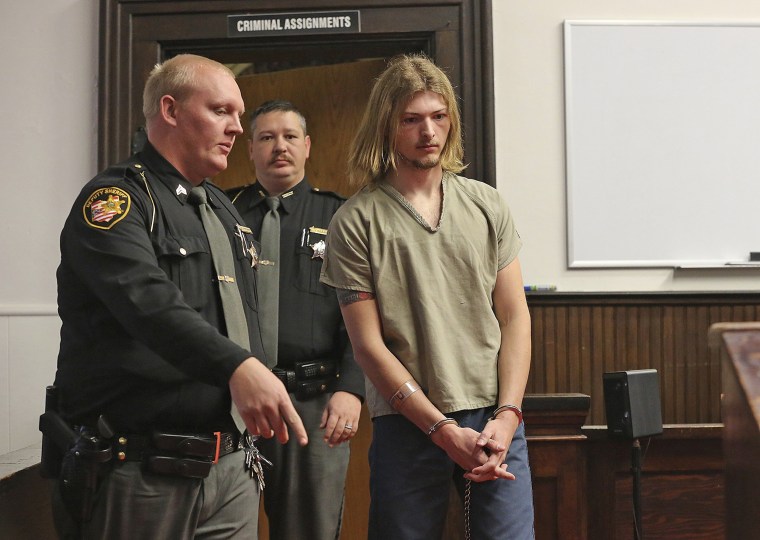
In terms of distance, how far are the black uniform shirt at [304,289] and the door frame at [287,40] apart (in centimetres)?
98

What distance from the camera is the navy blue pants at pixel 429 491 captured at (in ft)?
6.09

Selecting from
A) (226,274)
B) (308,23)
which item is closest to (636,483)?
(226,274)

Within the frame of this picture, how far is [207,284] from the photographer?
1.78 metres

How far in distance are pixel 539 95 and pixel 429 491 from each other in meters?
2.13

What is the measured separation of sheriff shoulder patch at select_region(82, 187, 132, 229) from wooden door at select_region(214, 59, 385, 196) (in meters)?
2.66

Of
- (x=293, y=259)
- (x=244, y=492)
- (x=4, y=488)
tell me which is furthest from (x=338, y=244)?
(x=4, y=488)

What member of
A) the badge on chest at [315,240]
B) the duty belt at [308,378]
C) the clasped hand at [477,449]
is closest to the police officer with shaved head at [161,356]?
the clasped hand at [477,449]

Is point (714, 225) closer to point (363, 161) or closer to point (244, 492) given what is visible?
point (363, 161)

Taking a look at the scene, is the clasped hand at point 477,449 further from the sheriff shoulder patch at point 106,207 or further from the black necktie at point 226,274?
the sheriff shoulder patch at point 106,207

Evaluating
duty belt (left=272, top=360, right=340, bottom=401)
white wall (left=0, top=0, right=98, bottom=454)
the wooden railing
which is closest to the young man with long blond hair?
the wooden railing

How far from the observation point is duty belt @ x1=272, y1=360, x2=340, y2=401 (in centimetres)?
252

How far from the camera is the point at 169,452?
1.67 metres

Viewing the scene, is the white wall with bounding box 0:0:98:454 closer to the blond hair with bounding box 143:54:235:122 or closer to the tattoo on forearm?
the blond hair with bounding box 143:54:235:122

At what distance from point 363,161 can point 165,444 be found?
2.58 ft
